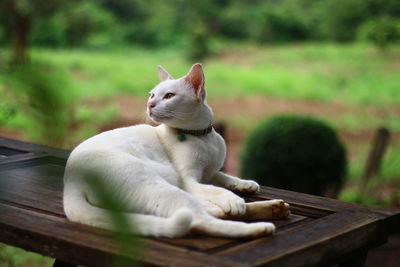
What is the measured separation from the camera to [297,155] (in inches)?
136

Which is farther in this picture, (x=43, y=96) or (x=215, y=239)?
(x=215, y=239)

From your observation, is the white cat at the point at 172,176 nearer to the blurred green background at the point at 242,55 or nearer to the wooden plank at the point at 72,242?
the wooden plank at the point at 72,242

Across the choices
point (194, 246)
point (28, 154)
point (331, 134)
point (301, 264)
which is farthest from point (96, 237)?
point (331, 134)

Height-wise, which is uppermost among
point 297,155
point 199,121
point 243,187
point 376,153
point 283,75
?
point 199,121

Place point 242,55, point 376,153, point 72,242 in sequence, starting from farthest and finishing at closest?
point 242,55, point 376,153, point 72,242

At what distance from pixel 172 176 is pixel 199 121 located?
0.58ft

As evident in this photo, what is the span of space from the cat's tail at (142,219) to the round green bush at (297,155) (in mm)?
2467

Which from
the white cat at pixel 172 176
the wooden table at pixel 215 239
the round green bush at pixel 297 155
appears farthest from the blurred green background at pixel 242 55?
the white cat at pixel 172 176

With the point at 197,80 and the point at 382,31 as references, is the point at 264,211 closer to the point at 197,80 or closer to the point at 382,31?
the point at 197,80

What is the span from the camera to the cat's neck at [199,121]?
136cm

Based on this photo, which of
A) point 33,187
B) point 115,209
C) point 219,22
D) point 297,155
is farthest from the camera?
point 219,22

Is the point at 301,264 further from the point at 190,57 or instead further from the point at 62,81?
the point at 190,57

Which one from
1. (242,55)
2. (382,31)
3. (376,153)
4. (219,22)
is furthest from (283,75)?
(376,153)

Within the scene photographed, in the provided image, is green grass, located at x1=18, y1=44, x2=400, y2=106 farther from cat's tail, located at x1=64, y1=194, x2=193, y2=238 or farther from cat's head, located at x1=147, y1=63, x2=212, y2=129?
cat's tail, located at x1=64, y1=194, x2=193, y2=238
